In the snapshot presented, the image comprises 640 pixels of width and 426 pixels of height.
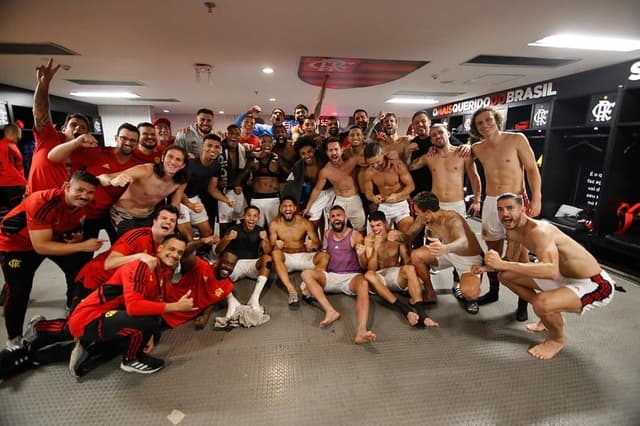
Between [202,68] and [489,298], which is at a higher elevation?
[202,68]

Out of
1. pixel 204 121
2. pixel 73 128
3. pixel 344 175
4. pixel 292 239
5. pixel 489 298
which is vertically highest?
pixel 204 121

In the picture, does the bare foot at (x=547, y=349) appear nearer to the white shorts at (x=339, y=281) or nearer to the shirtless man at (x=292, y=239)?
the white shorts at (x=339, y=281)

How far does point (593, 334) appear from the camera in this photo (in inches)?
92.7

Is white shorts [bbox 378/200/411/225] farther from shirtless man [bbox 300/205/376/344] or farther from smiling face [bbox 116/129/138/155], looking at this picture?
smiling face [bbox 116/129/138/155]

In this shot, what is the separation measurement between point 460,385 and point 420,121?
2659 mm

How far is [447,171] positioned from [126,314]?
118 inches

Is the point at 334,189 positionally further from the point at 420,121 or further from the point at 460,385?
the point at 460,385

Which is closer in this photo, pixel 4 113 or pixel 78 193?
pixel 78 193

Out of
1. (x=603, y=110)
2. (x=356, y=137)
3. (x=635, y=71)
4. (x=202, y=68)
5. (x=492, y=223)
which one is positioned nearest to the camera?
(x=492, y=223)

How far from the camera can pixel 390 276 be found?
2.75 m

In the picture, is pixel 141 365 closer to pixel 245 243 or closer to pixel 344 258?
pixel 245 243

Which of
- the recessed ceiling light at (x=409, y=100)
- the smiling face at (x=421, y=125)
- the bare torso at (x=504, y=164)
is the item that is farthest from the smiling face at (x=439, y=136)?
the recessed ceiling light at (x=409, y=100)

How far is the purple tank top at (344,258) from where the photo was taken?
285 centimetres

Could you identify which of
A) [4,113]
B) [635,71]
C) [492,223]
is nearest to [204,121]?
[492,223]
